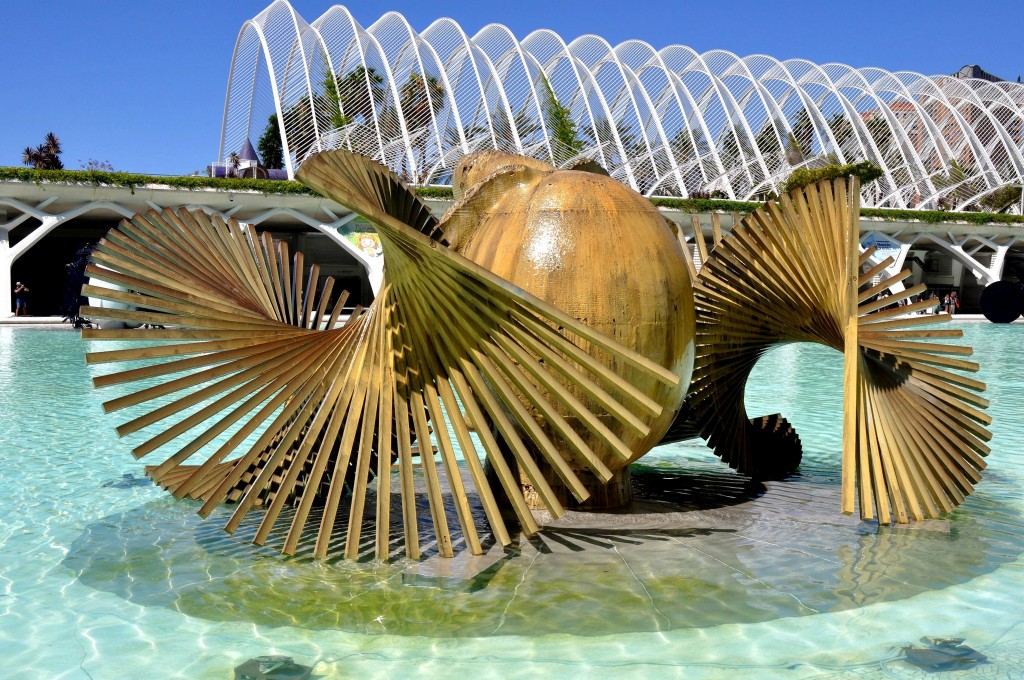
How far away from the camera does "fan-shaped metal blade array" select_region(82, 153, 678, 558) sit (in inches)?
157

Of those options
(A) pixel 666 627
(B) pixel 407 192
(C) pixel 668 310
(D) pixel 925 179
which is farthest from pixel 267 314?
(D) pixel 925 179

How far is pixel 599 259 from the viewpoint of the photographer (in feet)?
15.9

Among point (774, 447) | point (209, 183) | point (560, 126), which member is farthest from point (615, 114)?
point (774, 447)

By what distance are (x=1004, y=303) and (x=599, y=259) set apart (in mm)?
32165

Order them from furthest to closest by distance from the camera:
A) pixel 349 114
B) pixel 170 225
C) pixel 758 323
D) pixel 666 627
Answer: pixel 349 114
pixel 758 323
pixel 170 225
pixel 666 627

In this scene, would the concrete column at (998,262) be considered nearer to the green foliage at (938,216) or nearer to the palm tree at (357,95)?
the green foliage at (938,216)

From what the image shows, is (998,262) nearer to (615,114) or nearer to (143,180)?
(615,114)

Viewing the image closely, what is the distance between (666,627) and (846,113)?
1891 inches

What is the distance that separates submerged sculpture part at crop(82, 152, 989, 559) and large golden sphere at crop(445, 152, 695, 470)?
0.01 m

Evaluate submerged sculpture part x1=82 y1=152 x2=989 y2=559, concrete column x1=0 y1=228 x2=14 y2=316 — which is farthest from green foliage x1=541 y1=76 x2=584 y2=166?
submerged sculpture part x1=82 y1=152 x2=989 y2=559

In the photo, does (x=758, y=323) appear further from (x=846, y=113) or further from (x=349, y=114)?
(x=846, y=113)

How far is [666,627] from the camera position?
3.84 m

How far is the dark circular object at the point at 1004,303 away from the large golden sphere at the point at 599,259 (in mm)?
31408

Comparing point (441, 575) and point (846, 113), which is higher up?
point (846, 113)
